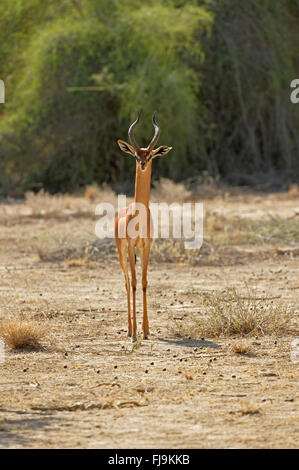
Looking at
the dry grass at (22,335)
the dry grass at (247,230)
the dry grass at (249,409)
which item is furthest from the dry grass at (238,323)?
the dry grass at (247,230)

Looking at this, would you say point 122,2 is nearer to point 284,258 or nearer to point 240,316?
point 284,258

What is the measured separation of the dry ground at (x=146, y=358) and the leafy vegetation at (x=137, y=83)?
7367 millimetres

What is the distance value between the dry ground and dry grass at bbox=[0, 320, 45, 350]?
0.09 metres

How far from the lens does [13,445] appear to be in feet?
15.5

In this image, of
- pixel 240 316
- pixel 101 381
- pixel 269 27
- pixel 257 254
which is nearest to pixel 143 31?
pixel 269 27

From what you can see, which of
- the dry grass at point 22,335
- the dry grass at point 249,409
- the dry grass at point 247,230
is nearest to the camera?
the dry grass at point 249,409

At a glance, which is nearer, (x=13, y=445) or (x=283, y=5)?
(x=13, y=445)

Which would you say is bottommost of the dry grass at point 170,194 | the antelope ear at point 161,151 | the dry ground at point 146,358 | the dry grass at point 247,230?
the dry ground at point 146,358

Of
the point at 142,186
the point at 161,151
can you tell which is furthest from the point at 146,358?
the point at 161,151

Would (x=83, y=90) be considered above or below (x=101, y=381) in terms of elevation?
above

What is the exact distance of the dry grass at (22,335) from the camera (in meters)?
7.13

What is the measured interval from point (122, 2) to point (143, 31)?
1255 millimetres

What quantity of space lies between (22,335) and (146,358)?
3.62 ft

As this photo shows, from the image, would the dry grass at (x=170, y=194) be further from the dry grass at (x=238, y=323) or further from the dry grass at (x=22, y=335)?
the dry grass at (x=22, y=335)
